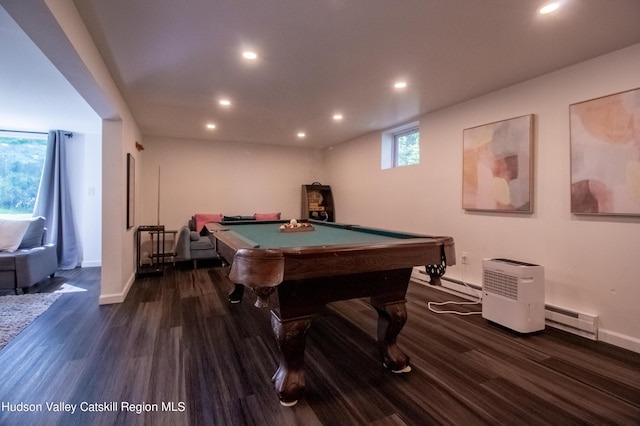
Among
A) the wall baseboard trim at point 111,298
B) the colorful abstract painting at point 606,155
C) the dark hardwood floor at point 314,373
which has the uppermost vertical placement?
the colorful abstract painting at point 606,155

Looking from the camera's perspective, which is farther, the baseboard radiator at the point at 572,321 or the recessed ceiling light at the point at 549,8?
the baseboard radiator at the point at 572,321

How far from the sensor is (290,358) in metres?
1.65

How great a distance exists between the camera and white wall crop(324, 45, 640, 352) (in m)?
2.30

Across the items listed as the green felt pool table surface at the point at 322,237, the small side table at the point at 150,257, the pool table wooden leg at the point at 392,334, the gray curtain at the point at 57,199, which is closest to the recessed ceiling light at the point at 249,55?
the green felt pool table surface at the point at 322,237

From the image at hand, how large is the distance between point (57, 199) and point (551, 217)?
6.67 m

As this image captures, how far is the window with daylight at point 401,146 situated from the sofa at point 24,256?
4.88m

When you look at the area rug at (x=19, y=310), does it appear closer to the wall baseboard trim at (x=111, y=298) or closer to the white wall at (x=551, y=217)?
the wall baseboard trim at (x=111, y=298)

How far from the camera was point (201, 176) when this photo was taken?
5656 mm

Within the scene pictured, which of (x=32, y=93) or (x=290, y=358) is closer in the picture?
(x=290, y=358)

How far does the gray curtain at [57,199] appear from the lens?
4773mm

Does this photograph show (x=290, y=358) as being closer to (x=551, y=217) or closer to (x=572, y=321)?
(x=572, y=321)

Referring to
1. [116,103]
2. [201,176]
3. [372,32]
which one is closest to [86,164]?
[201,176]

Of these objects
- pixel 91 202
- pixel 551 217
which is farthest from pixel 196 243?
pixel 551 217

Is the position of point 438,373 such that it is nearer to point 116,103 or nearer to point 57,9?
point 57,9
